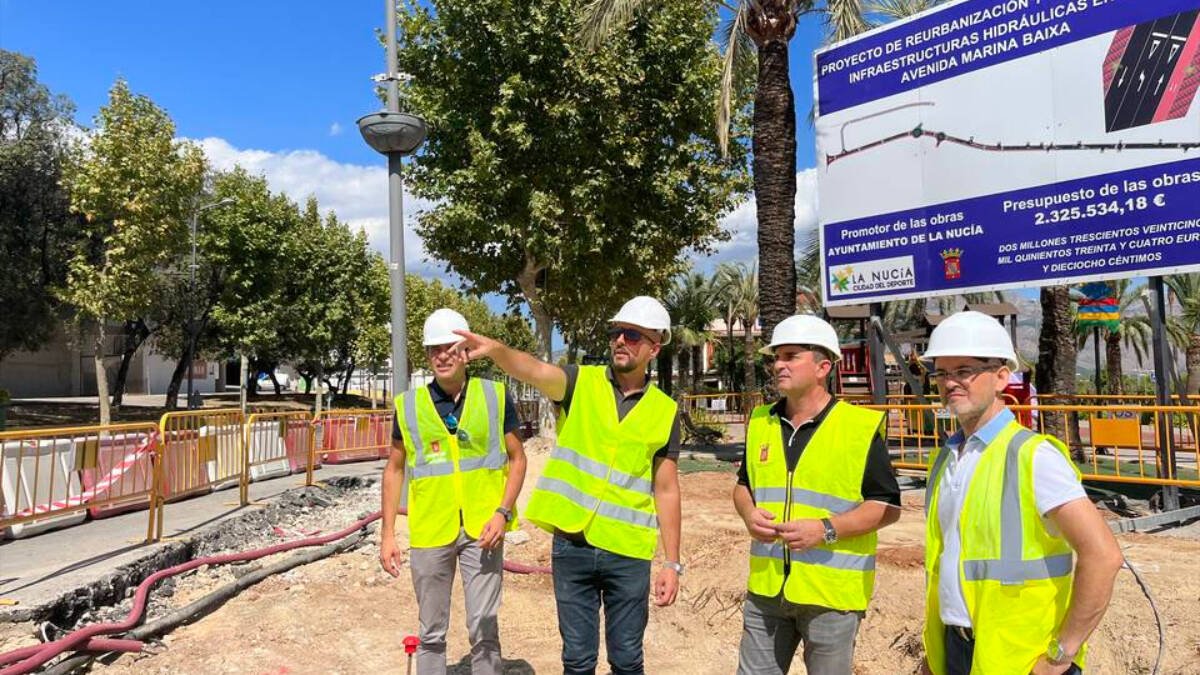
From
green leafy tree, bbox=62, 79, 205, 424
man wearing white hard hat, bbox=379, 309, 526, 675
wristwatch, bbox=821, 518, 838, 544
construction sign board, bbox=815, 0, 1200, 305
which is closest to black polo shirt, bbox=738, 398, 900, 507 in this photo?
wristwatch, bbox=821, 518, 838, 544

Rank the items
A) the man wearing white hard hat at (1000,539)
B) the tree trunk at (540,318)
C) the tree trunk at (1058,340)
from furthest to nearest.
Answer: the tree trunk at (540,318) < the tree trunk at (1058,340) < the man wearing white hard hat at (1000,539)

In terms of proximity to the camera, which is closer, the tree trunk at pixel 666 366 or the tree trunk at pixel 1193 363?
the tree trunk at pixel 1193 363


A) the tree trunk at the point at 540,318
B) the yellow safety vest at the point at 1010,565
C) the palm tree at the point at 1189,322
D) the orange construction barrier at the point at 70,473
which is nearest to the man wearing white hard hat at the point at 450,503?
the yellow safety vest at the point at 1010,565

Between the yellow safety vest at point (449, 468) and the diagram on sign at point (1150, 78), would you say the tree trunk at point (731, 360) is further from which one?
the yellow safety vest at point (449, 468)

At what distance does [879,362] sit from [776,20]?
4771 millimetres

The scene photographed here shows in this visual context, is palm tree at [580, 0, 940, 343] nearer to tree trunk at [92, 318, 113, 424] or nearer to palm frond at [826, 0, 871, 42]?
palm frond at [826, 0, 871, 42]

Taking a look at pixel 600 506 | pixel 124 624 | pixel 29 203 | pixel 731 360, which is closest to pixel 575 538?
pixel 600 506

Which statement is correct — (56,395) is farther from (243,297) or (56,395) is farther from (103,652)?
(103,652)

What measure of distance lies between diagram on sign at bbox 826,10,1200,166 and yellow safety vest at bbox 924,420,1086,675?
760cm

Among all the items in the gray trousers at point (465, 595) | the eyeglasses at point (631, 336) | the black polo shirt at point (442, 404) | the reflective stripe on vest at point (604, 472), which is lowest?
the gray trousers at point (465, 595)

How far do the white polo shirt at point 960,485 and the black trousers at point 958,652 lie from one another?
0.13ft

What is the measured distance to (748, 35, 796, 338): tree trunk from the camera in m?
10.6

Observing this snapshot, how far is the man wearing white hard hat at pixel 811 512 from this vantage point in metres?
2.85

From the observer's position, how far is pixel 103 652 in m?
4.91
